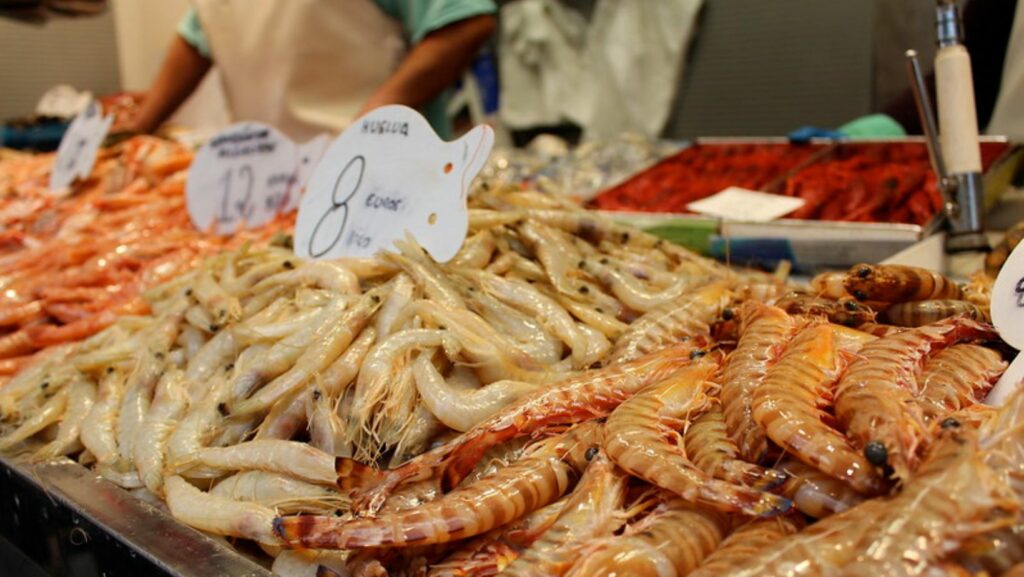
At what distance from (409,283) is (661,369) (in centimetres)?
63

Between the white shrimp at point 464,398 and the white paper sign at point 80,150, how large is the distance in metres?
2.66

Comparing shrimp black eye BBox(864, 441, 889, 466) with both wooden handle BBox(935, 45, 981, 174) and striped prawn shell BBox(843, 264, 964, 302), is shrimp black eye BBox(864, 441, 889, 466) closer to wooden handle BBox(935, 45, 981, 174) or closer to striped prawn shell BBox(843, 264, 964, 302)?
striped prawn shell BBox(843, 264, 964, 302)

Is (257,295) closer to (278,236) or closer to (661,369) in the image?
(278,236)

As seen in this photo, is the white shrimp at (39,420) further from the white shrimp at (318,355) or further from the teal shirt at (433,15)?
the teal shirt at (433,15)

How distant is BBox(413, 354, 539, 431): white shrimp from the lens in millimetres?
1554

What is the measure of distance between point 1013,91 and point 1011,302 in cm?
274

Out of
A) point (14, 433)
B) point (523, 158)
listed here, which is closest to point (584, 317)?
point (14, 433)

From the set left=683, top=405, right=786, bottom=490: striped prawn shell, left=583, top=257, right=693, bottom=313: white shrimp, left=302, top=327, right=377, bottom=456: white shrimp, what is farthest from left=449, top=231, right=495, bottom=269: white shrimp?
left=683, top=405, right=786, bottom=490: striped prawn shell

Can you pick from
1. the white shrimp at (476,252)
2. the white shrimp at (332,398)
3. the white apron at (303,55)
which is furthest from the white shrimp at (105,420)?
the white apron at (303,55)

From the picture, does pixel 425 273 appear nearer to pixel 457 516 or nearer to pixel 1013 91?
pixel 457 516

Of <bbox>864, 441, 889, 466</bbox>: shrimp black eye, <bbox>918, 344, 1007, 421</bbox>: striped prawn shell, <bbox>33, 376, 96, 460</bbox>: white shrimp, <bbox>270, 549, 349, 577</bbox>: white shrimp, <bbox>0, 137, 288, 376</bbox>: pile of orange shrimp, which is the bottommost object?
<bbox>0, 137, 288, 376</bbox>: pile of orange shrimp

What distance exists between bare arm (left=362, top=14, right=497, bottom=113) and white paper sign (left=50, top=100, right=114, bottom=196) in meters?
1.14

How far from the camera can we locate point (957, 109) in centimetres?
240

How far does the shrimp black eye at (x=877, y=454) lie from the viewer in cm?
102
